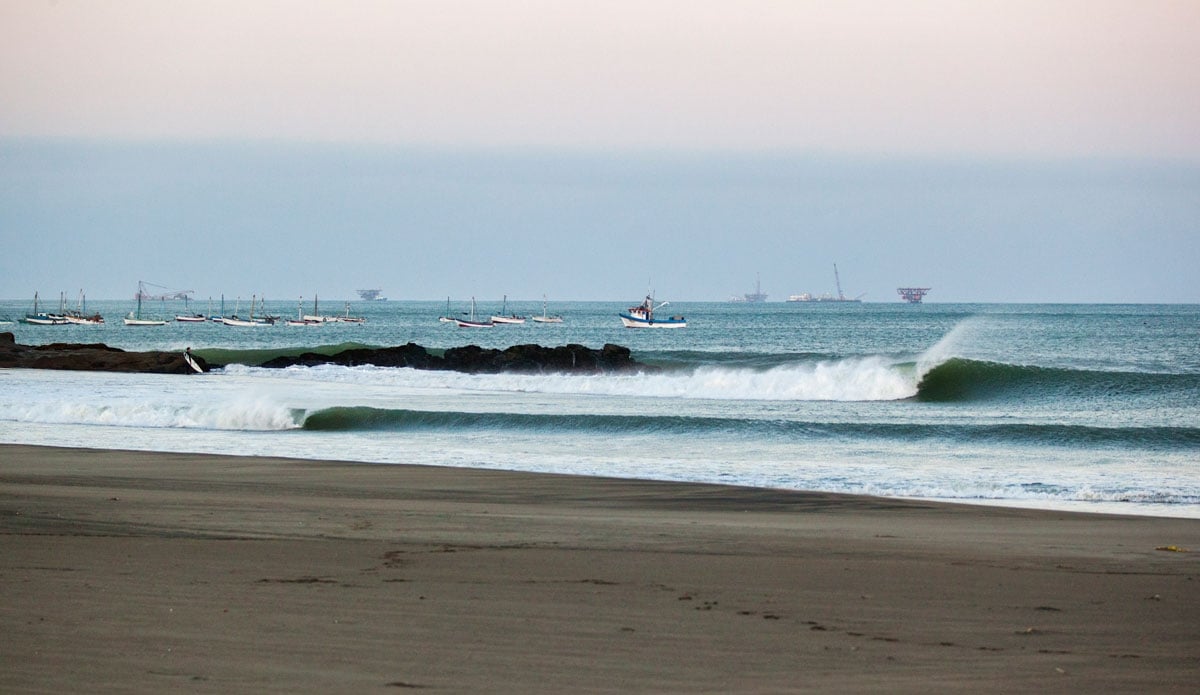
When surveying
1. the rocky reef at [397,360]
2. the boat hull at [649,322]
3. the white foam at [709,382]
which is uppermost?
the boat hull at [649,322]

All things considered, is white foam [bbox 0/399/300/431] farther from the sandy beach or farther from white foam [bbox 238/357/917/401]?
the sandy beach

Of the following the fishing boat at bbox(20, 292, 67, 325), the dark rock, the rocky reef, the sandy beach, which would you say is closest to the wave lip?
the rocky reef

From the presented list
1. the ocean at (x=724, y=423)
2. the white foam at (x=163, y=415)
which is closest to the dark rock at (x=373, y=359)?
the ocean at (x=724, y=423)

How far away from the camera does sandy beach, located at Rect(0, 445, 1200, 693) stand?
5.45m

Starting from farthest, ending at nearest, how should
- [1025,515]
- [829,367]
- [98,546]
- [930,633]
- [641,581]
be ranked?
[829,367], [1025,515], [98,546], [641,581], [930,633]

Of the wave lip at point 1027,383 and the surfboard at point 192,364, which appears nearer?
the wave lip at point 1027,383

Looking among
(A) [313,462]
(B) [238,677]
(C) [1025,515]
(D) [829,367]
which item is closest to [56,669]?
(B) [238,677]

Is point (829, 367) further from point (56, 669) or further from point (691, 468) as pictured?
point (56, 669)

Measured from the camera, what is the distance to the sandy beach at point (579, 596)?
17.9 feet

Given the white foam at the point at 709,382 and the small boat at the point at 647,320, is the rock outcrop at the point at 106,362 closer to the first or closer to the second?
the white foam at the point at 709,382

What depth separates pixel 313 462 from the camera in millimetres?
16406

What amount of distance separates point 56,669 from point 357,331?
349 ft

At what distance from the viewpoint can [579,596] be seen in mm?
7148

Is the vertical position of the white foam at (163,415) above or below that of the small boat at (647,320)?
below
